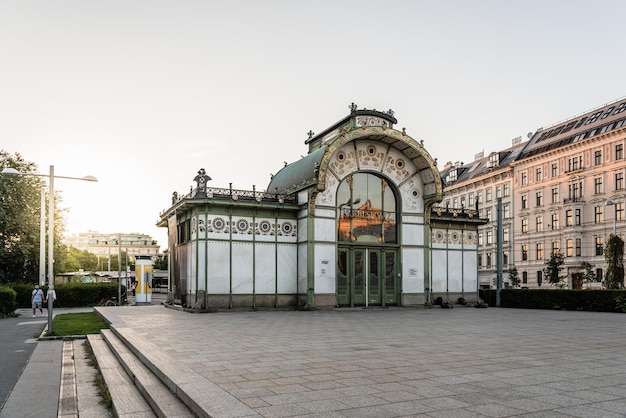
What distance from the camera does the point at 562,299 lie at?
33.5 meters

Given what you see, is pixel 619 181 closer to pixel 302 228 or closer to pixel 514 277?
pixel 514 277

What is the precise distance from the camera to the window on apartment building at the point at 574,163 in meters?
65.8

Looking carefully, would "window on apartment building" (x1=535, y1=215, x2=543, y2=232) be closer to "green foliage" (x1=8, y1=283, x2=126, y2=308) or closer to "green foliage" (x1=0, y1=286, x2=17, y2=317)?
"green foliage" (x1=8, y1=283, x2=126, y2=308)

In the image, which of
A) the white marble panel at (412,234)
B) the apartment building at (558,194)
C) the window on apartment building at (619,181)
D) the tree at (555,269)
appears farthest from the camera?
the apartment building at (558,194)

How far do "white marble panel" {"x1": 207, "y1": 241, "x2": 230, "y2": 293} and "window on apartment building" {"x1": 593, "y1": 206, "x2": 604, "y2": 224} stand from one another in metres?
50.3

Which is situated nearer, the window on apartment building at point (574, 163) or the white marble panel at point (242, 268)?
the white marble panel at point (242, 268)

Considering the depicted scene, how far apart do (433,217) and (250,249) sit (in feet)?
38.7

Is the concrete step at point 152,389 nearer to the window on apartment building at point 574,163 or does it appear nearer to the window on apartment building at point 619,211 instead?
the window on apartment building at point 619,211

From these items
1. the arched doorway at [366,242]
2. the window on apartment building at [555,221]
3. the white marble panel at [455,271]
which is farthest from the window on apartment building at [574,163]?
the arched doorway at [366,242]

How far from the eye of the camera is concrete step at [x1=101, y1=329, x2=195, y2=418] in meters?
7.57

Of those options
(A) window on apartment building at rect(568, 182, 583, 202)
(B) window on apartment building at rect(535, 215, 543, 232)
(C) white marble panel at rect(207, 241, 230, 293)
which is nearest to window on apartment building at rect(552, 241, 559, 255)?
(B) window on apartment building at rect(535, 215, 543, 232)

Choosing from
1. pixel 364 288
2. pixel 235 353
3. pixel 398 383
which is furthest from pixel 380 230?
pixel 398 383

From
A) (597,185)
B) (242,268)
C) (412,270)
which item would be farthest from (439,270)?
(597,185)

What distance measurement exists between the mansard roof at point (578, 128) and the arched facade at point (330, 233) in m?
39.2
